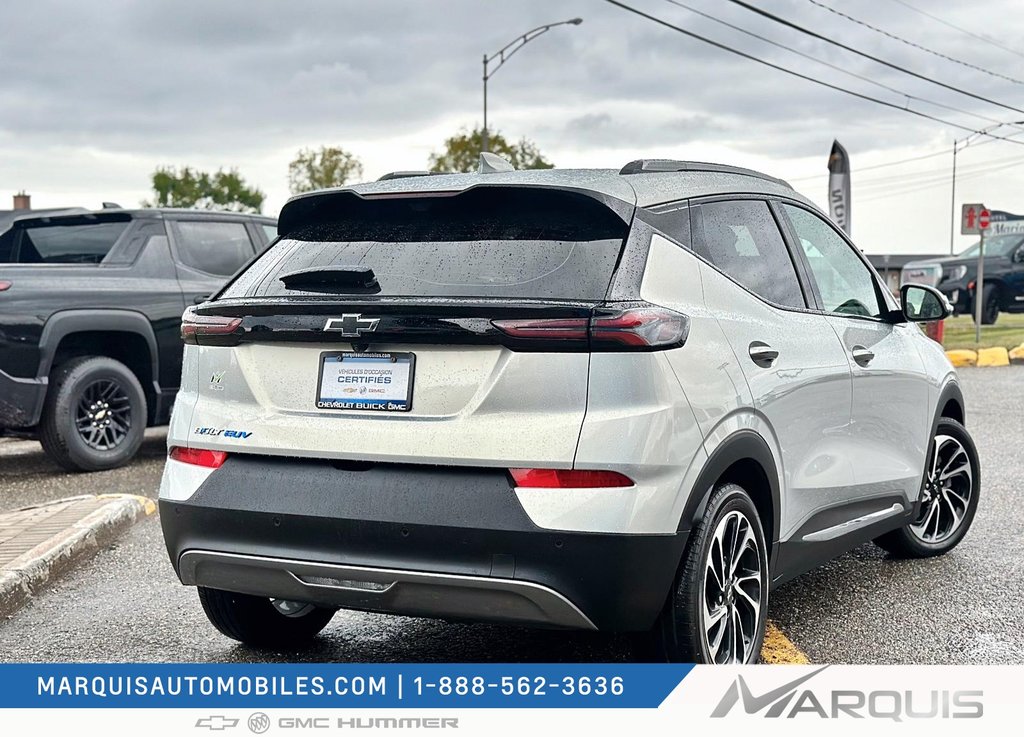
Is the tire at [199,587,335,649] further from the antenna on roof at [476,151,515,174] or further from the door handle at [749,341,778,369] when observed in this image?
the door handle at [749,341,778,369]

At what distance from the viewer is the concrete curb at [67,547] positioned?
5371 mm

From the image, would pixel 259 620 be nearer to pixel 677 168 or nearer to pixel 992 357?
pixel 677 168

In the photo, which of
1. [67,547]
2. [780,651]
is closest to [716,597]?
[780,651]

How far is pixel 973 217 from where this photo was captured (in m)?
20.8

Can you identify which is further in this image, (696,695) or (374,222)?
(374,222)

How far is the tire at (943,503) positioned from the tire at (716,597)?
212 centimetres

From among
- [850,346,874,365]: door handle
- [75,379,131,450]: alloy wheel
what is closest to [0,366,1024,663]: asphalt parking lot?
[850,346,874,365]: door handle

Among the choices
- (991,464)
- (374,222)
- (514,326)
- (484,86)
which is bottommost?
(991,464)

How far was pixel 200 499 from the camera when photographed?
12.6 ft

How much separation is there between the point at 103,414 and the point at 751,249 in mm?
6278

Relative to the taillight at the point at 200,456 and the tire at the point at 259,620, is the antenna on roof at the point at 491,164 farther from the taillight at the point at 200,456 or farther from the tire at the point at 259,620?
the tire at the point at 259,620

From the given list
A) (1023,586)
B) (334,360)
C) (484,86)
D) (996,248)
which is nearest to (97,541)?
(334,360)

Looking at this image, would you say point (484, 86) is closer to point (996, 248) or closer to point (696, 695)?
point (996, 248)

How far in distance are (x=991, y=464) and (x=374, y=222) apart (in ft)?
21.5
